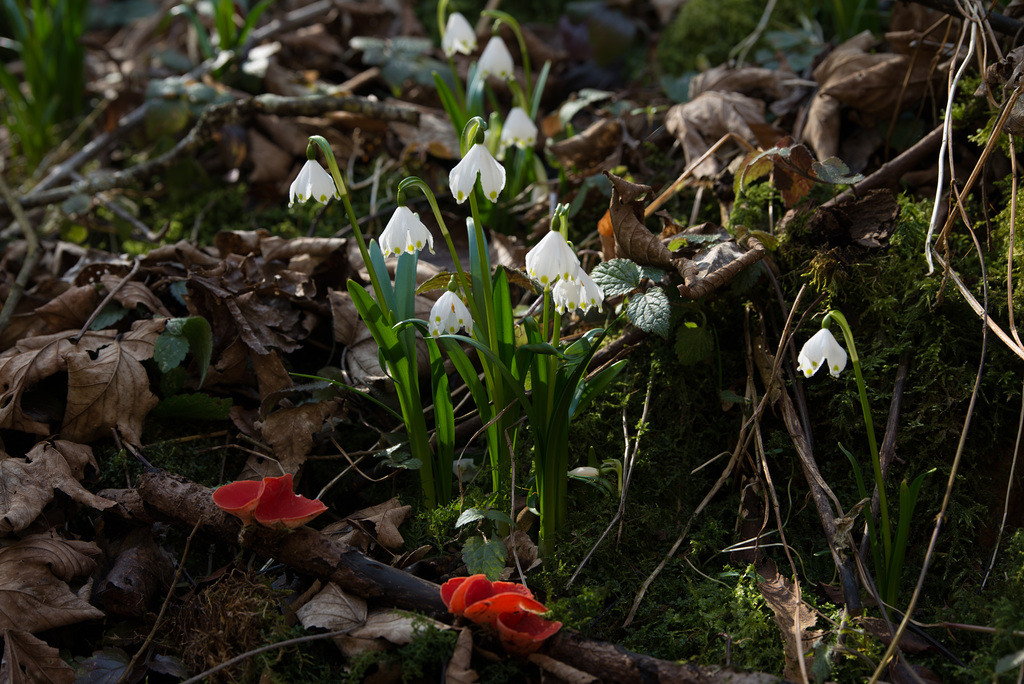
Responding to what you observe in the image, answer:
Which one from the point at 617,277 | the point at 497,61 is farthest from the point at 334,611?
the point at 497,61

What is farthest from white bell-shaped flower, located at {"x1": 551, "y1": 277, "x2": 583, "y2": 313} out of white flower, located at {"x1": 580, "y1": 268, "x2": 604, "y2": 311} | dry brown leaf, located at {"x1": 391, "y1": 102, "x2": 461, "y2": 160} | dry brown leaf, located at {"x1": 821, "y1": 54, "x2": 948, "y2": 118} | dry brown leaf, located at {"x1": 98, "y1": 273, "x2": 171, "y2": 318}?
dry brown leaf, located at {"x1": 391, "y1": 102, "x2": 461, "y2": 160}

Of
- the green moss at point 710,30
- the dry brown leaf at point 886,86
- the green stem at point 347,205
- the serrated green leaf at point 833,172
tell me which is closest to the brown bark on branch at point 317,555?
the green stem at point 347,205

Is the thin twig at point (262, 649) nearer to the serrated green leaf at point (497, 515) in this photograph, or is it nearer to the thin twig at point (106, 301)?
the serrated green leaf at point (497, 515)

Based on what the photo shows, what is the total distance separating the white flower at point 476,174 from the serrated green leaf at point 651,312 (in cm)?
54

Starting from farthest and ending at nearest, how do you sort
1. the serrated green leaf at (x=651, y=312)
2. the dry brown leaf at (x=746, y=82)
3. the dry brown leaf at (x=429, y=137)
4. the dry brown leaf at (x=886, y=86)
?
the dry brown leaf at (x=429, y=137)
the dry brown leaf at (x=746, y=82)
the dry brown leaf at (x=886, y=86)
the serrated green leaf at (x=651, y=312)

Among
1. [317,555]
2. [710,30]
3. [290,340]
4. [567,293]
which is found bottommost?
[317,555]

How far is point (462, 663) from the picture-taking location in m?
1.40

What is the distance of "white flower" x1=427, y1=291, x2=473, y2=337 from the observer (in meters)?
1.65

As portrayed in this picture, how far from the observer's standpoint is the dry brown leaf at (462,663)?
1.38m

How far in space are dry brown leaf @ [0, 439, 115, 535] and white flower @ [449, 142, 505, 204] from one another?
114 cm

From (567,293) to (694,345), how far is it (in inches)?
21.6

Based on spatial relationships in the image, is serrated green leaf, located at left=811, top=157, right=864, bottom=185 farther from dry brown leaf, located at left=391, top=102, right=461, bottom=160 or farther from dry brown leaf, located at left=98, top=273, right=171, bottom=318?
dry brown leaf, located at left=98, top=273, right=171, bottom=318

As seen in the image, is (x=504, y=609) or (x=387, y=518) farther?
(x=387, y=518)

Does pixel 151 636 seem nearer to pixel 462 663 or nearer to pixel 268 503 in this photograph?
pixel 268 503
